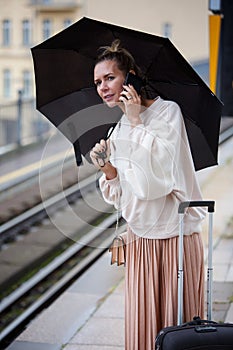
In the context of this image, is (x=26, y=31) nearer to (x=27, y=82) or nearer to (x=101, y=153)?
(x=27, y=82)

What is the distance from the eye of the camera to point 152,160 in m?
3.07

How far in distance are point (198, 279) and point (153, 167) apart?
71 cm

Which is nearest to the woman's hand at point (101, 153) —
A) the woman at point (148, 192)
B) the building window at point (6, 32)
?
the woman at point (148, 192)

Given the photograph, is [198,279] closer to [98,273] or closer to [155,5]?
[98,273]

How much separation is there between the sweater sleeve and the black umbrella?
239 millimetres

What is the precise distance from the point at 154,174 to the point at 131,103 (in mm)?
322

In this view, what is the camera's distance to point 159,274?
3.40m

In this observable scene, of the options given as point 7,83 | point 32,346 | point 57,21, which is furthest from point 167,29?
point 32,346

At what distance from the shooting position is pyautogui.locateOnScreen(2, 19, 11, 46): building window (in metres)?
38.0

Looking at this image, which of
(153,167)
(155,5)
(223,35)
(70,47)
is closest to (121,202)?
(153,167)

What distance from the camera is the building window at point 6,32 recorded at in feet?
125

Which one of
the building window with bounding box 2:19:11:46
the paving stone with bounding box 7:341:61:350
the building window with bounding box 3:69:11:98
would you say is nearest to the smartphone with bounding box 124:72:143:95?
the paving stone with bounding box 7:341:61:350

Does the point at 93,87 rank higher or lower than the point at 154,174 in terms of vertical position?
higher

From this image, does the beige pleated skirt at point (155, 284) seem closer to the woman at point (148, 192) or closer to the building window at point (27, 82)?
the woman at point (148, 192)
